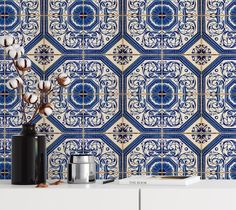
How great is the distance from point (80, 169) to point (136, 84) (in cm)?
42

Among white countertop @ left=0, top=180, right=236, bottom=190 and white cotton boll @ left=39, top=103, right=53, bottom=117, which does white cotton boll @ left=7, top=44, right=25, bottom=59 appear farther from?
white countertop @ left=0, top=180, right=236, bottom=190

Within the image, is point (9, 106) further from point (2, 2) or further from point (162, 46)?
point (162, 46)

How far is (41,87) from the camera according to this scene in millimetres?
2201

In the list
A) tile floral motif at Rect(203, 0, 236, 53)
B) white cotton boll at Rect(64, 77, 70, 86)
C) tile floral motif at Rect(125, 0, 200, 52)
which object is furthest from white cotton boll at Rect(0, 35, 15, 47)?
tile floral motif at Rect(203, 0, 236, 53)

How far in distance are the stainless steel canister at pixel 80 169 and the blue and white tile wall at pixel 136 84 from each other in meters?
0.18

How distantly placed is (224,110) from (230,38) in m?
0.28

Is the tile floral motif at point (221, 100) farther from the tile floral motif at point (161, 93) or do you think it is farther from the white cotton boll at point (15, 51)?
the white cotton boll at point (15, 51)

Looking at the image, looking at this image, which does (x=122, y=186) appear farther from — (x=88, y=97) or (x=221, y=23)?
(x=221, y=23)

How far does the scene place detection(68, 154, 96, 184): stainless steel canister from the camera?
2.14 metres

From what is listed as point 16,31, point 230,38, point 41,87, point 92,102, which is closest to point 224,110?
point 230,38

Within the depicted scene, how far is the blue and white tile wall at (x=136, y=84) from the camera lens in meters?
2.33

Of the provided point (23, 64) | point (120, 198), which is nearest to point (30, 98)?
point (23, 64)

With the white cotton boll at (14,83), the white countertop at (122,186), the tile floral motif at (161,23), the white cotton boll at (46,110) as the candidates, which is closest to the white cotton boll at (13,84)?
the white cotton boll at (14,83)

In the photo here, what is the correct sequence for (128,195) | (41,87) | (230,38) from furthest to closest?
1. (230,38)
2. (41,87)
3. (128,195)
